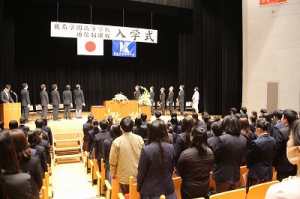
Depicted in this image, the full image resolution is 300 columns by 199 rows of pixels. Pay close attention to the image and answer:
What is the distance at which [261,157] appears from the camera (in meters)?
3.47

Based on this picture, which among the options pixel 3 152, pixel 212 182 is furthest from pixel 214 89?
pixel 3 152

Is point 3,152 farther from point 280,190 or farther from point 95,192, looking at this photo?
point 95,192

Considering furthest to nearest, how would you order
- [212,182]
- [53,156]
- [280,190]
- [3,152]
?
1. [53,156]
2. [212,182]
3. [3,152]
4. [280,190]

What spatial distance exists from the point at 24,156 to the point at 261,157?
2623 millimetres

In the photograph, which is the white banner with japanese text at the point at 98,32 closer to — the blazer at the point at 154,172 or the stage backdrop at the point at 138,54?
the stage backdrop at the point at 138,54

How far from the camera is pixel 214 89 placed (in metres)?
13.5

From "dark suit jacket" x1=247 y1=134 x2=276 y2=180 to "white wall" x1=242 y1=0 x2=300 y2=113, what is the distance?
6.75 m

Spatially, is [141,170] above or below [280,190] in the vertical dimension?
below

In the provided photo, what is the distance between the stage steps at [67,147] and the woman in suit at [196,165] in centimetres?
543

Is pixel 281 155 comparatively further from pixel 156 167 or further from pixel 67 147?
pixel 67 147

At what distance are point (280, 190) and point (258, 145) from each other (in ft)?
8.17

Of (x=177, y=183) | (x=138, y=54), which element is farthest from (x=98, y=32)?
(x=177, y=183)

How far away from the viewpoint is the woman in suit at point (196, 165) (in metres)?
2.72

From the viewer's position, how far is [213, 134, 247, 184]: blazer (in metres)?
3.31
